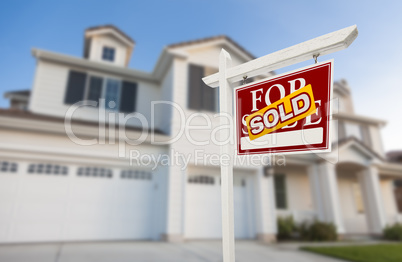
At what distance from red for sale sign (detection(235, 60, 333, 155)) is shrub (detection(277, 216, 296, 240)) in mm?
7888

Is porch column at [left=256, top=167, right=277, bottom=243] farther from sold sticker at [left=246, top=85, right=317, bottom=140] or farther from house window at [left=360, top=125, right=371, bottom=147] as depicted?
house window at [left=360, top=125, right=371, bottom=147]

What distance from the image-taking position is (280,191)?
1157 centimetres

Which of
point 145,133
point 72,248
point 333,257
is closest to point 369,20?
point 333,257

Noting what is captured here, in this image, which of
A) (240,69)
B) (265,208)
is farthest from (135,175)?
(240,69)

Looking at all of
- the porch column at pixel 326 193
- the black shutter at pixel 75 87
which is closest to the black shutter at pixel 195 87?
the black shutter at pixel 75 87

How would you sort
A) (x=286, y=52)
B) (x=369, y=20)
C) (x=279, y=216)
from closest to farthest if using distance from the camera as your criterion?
(x=286, y=52)
(x=369, y=20)
(x=279, y=216)

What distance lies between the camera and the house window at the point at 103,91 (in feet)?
30.7

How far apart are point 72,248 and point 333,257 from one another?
5.98 m

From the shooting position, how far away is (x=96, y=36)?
11.5 metres

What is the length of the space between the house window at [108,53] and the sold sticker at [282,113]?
1063 cm

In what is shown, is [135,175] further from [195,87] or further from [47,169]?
[195,87]

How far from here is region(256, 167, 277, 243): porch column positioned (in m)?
8.48

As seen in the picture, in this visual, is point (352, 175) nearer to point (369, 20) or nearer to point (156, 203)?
point (369, 20)

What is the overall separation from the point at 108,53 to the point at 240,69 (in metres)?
10.6
